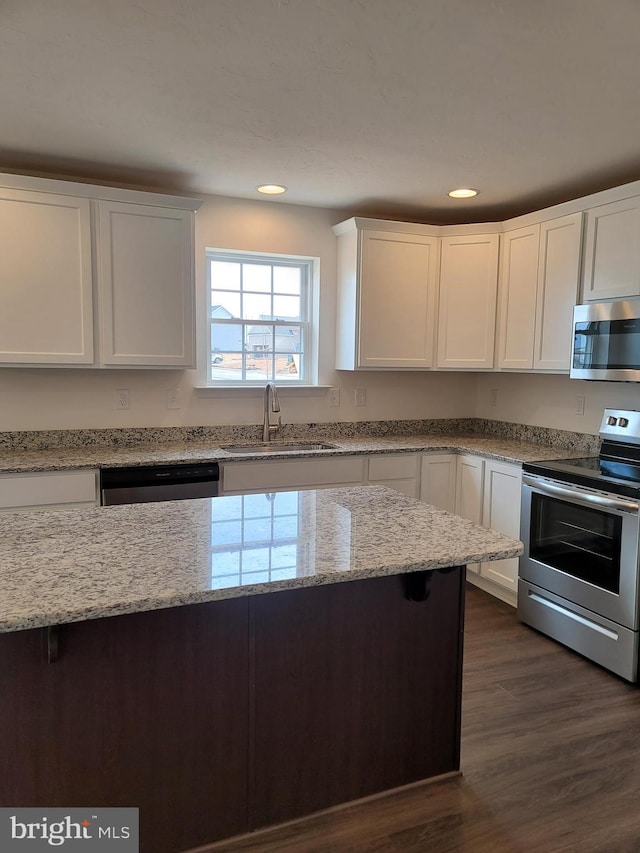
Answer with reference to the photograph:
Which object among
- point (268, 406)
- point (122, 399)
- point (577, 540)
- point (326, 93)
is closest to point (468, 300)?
point (268, 406)

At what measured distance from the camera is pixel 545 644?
3.03 meters

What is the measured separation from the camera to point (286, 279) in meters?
4.06

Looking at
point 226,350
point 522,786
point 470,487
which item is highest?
point 226,350

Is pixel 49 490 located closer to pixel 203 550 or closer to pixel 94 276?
pixel 94 276

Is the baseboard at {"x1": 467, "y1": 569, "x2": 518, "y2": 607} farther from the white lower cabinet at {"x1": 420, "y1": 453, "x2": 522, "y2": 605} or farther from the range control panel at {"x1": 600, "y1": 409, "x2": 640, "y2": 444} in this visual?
the range control panel at {"x1": 600, "y1": 409, "x2": 640, "y2": 444}

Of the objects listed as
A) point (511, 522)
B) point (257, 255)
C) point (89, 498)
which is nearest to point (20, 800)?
point (89, 498)

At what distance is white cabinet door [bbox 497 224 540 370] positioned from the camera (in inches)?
141

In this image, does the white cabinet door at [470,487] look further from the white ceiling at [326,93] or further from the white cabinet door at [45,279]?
the white cabinet door at [45,279]

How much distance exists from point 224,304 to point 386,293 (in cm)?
107

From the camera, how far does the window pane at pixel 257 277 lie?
12.9 ft

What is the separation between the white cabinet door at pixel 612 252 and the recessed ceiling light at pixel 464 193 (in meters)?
0.68

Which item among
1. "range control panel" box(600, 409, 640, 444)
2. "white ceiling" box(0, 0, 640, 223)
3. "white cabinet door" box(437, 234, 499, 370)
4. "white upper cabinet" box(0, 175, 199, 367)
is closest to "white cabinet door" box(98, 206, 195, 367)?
"white upper cabinet" box(0, 175, 199, 367)

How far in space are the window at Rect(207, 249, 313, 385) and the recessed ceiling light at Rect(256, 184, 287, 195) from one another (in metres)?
0.45

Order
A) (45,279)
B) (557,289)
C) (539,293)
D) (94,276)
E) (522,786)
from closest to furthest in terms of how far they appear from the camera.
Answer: (522,786) < (45,279) < (94,276) < (557,289) < (539,293)
